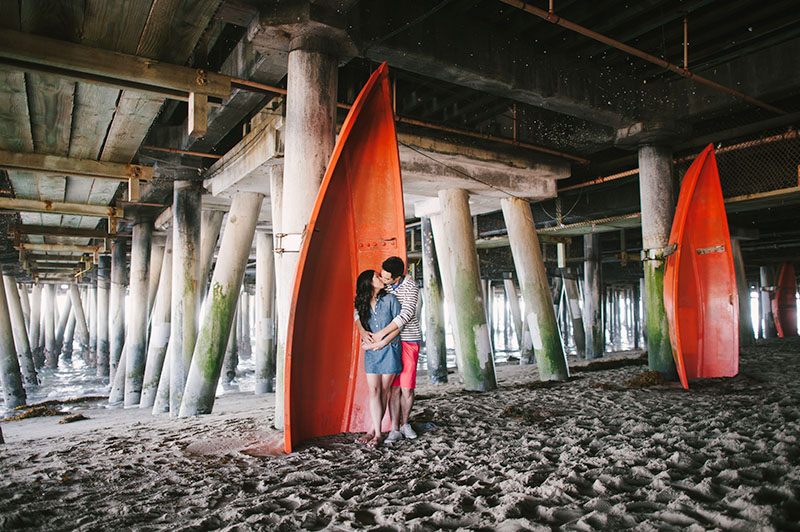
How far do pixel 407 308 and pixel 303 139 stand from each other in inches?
80.6

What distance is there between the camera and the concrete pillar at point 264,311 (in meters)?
12.6

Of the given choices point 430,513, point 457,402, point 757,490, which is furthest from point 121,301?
point 757,490

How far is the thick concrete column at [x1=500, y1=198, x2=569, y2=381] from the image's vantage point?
910 cm

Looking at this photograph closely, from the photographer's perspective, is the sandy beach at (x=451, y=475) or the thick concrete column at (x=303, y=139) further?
the thick concrete column at (x=303, y=139)

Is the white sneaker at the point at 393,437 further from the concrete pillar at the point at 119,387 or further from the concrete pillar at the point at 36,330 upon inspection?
the concrete pillar at the point at 36,330

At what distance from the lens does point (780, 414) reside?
5090mm

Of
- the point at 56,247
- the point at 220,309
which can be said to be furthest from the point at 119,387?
the point at 220,309

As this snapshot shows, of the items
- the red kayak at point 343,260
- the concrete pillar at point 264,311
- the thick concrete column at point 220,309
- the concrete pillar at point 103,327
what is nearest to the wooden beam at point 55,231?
the concrete pillar at point 264,311

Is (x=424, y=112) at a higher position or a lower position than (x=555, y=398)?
higher

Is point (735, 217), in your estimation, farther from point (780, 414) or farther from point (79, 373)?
point (79, 373)

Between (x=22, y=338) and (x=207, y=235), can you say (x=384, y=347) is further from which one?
(x=22, y=338)

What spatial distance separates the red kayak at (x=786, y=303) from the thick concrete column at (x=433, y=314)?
1849cm

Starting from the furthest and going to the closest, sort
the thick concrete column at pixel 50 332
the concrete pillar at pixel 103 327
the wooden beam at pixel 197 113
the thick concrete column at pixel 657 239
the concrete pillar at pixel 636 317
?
the thick concrete column at pixel 50 332 → the concrete pillar at pixel 636 317 → the concrete pillar at pixel 103 327 → the thick concrete column at pixel 657 239 → the wooden beam at pixel 197 113

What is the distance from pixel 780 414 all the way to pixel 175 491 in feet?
17.9
